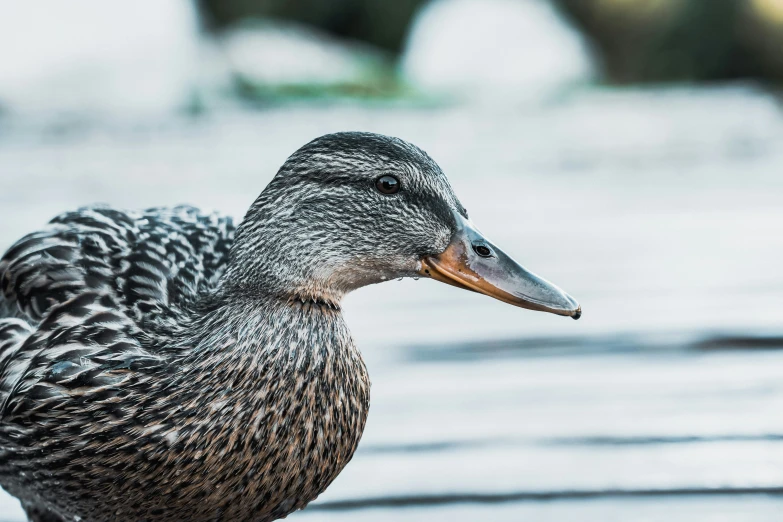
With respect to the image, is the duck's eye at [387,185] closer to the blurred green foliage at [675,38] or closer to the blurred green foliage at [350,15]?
the blurred green foliage at [675,38]

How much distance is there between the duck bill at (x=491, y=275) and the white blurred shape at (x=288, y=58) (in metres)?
9.04

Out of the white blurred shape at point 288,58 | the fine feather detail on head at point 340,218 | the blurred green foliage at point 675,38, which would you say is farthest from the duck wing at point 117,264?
the blurred green foliage at point 675,38

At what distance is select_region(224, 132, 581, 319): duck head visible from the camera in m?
1.84

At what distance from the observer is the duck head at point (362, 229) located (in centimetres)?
184

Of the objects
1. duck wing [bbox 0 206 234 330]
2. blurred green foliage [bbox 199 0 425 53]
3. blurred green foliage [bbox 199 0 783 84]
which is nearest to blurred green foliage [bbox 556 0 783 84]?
blurred green foliage [bbox 199 0 783 84]

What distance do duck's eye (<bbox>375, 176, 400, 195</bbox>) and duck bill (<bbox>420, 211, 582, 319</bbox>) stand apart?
124 mm

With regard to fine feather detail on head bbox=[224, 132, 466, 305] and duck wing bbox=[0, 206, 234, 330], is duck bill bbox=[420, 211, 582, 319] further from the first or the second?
duck wing bbox=[0, 206, 234, 330]

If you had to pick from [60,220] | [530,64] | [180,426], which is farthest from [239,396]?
[530,64]

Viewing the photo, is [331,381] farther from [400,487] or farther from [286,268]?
[400,487]

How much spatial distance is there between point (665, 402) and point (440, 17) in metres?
10.5

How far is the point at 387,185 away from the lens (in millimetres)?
1868

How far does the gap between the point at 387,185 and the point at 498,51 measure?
36.1 ft

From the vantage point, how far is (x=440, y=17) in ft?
41.3

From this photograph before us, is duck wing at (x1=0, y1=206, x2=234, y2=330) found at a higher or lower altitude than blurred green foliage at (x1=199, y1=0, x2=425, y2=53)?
lower
